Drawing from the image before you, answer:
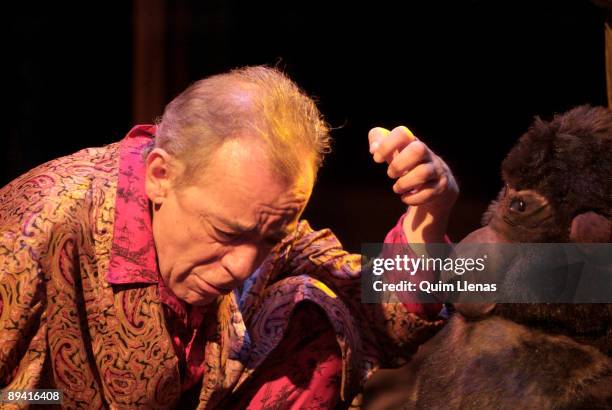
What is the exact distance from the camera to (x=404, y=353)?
5.33ft

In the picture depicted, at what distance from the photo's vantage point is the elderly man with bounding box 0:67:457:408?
132 cm

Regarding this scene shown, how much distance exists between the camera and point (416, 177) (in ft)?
4.60

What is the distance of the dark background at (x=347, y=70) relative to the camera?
5.60 ft

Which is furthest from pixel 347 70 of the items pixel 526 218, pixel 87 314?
pixel 87 314

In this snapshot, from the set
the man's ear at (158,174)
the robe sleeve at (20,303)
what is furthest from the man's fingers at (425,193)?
the robe sleeve at (20,303)

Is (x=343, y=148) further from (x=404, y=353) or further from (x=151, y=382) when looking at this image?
(x=151, y=382)

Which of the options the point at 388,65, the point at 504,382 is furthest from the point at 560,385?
the point at 388,65

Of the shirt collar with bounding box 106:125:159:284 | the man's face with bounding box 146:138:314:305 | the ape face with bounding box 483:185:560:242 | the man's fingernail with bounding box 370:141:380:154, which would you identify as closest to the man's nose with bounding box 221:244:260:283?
the man's face with bounding box 146:138:314:305

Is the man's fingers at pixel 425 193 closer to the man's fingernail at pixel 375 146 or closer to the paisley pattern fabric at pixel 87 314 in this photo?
the man's fingernail at pixel 375 146

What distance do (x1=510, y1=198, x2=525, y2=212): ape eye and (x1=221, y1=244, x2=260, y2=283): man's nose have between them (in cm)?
41

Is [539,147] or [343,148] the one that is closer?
[539,147]

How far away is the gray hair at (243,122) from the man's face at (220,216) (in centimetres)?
2

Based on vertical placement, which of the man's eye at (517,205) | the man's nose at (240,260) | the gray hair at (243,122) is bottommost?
the man's nose at (240,260)

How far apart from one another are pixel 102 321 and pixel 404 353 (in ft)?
1.80
